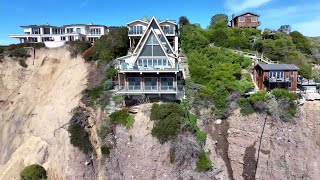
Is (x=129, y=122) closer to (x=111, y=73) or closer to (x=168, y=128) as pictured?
(x=168, y=128)

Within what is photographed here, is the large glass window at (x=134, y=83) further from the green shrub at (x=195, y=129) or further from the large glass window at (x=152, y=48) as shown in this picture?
the green shrub at (x=195, y=129)

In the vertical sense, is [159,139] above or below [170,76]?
below

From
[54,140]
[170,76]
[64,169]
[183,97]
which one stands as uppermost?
[170,76]

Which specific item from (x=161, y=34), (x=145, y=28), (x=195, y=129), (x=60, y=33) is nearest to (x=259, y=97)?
(x=195, y=129)

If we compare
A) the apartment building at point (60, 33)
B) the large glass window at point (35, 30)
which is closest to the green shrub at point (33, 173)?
the apartment building at point (60, 33)

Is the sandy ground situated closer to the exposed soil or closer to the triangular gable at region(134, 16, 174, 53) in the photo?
the triangular gable at region(134, 16, 174, 53)

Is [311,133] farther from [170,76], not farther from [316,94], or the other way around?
[170,76]

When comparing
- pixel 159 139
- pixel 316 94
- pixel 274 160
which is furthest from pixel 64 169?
pixel 316 94
